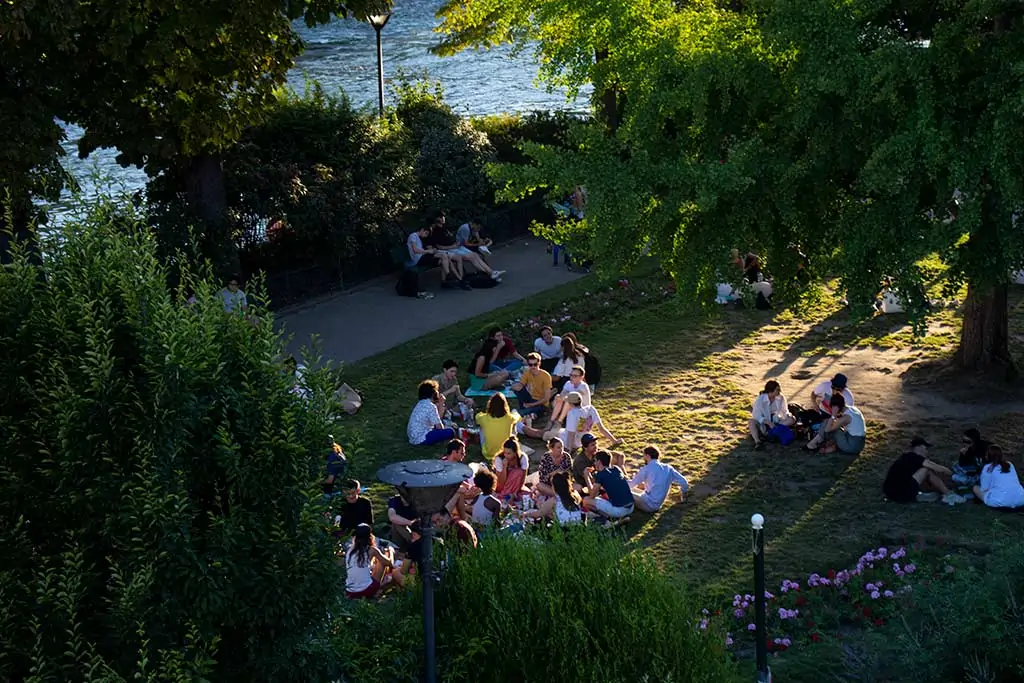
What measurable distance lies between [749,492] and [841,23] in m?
5.12

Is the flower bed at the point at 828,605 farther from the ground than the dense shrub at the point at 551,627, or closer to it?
closer to it

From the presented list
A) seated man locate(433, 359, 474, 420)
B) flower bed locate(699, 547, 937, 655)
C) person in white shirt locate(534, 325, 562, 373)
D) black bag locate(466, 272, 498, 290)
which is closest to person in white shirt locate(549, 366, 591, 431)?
seated man locate(433, 359, 474, 420)

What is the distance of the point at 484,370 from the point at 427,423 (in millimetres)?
2217

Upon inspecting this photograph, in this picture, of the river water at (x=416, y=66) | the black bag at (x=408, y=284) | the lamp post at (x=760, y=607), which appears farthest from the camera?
the river water at (x=416, y=66)

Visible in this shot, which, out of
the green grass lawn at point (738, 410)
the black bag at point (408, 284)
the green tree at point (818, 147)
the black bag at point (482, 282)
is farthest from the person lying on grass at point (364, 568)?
the black bag at point (482, 282)

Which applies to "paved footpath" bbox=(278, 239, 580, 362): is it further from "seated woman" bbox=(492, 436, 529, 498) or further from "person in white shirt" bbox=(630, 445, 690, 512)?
"person in white shirt" bbox=(630, 445, 690, 512)

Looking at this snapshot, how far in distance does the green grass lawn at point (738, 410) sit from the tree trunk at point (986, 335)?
1.52 ft

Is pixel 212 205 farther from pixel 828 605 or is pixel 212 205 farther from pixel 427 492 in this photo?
pixel 427 492

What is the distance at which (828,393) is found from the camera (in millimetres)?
16344

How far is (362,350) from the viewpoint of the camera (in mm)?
20375

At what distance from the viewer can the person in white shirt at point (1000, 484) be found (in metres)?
14.0

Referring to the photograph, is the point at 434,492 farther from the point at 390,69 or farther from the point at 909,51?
the point at 390,69

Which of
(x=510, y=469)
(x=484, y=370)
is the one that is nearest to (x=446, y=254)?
(x=484, y=370)

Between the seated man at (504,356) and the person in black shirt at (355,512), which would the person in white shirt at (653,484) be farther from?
the seated man at (504,356)
